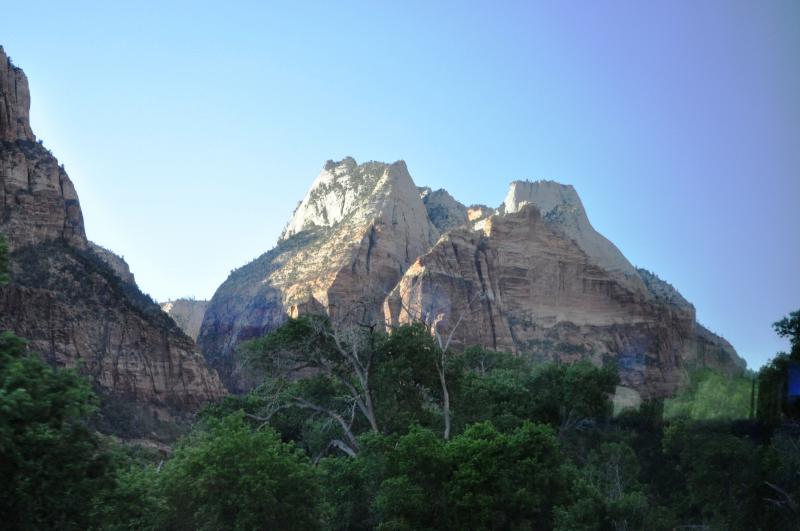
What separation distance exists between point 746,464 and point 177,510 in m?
22.7

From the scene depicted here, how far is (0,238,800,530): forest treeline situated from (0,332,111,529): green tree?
34 millimetres

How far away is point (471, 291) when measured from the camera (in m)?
112

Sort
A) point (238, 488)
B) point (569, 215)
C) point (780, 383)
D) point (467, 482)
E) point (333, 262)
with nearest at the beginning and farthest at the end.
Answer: point (238, 488) → point (467, 482) → point (780, 383) → point (333, 262) → point (569, 215)

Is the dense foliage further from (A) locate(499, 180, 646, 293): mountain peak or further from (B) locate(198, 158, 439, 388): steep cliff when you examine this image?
(A) locate(499, 180, 646, 293): mountain peak

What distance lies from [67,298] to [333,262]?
49.5 metres

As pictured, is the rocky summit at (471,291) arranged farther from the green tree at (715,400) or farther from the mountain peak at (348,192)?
the green tree at (715,400)

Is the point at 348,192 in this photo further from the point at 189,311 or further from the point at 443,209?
the point at 189,311

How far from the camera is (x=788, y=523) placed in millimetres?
33094

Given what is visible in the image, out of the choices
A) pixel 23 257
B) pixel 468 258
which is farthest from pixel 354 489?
pixel 468 258

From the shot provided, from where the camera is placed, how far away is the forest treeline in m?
17.2

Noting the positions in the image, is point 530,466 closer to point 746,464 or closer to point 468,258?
point 746,464

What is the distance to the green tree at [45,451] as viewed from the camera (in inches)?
628

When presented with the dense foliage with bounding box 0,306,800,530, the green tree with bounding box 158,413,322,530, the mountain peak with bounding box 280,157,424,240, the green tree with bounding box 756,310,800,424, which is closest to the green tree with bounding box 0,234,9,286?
the dense foliage with bounding box 0,306,800,530

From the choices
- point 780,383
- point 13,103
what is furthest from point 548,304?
point 780,383
